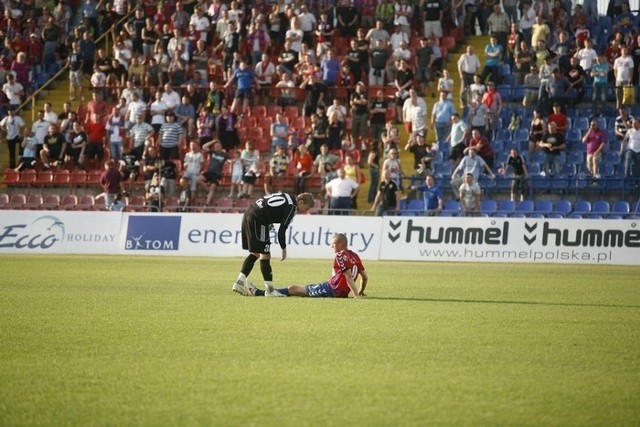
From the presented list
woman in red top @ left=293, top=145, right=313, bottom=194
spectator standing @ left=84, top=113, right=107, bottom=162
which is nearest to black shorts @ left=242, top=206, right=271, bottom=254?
woman in red top @ left=293, top=145, right=313, bottom=194

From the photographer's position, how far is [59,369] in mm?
9719

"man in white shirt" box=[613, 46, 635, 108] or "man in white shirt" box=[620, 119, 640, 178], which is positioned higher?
"man in white shirt" box=[613, 46, 635, 108]

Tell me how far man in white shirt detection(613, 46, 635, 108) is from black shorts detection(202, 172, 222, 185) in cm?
1205

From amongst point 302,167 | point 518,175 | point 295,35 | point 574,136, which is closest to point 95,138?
point 295,35

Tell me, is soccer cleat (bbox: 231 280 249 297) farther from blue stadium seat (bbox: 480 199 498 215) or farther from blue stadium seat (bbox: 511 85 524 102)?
blue stadium seat (bbox: 511 85 524 102)

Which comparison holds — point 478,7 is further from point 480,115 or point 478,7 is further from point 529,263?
point 529,263

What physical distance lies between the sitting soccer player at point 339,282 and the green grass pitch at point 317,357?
347mm

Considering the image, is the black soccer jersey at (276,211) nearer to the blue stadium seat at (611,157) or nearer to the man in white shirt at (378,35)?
the blue stadium seat at (611,157)

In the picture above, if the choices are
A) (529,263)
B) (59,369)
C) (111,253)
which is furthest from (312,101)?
(59,369)

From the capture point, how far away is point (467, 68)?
3428cm

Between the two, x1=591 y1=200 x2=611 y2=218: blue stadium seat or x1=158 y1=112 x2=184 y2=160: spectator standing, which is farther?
x1=158 y1=112 x2=184 y2=160: spectator standing

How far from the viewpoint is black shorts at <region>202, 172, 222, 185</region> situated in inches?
1328

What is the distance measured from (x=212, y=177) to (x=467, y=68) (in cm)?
848

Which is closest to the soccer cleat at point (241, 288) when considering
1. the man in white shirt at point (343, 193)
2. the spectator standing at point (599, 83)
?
the man in white shirt at point (343, 193)
